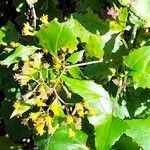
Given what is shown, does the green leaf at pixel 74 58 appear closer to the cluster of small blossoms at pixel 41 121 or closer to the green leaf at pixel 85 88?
the green leaf at pixel 85 88

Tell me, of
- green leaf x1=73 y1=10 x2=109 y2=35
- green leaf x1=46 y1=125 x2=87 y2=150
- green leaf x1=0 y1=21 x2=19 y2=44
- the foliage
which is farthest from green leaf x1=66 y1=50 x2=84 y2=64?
green leaf x1=0 y1=21 x2=19 y2=44

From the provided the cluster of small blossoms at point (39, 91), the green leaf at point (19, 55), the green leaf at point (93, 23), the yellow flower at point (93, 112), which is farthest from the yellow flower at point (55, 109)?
the green leaf at point (93, 23)

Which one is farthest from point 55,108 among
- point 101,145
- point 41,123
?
point 101,145

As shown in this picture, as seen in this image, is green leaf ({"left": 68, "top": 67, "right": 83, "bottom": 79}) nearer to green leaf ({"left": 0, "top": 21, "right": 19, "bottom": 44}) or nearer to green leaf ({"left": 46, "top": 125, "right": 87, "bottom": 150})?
green leaf ({"left": 46, "top": 125, "right": 87, "bottom": 150})

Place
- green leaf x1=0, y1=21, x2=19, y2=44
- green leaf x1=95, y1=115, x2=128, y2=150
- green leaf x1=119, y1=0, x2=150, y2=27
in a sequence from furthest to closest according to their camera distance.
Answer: green leaf x1=0, y1=21, x2=19, y2=44 → green leaf x1=119, y1=0, x2=150, y2=27 → green leaf x1=95, y1=115, x2=128, y2=150

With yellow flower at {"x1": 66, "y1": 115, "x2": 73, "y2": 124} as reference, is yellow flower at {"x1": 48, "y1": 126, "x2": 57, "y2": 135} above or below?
below

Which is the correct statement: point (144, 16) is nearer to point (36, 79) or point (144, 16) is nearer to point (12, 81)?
point (36, 79)
